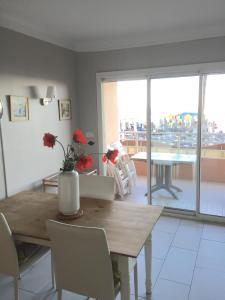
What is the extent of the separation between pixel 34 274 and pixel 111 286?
129 cm

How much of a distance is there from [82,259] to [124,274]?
0.94ft

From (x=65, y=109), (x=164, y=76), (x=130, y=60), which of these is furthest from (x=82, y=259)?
(x=130, y=60)

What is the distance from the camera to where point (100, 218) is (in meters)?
2.09

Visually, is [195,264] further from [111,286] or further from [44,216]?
[44,216]

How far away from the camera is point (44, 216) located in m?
2.15

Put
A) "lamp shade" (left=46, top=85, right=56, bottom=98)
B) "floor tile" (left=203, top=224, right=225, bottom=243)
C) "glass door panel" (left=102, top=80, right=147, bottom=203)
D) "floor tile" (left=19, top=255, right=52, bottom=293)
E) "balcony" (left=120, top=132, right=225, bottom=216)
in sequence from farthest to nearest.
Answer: "glass door panel" (left=102, top=80, right=147, bottom=203) → "balcony" (left=120, top=132, right=225, bottom=216) → "lamp shade" (left=46, top=85, right=56, bottom=98) → "floor tile" (left=203, top=224, right=225, bottom=243) → "floor tile" (left=19, top=255, right=52, bottom=293)

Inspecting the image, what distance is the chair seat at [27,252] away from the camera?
6.82 feet

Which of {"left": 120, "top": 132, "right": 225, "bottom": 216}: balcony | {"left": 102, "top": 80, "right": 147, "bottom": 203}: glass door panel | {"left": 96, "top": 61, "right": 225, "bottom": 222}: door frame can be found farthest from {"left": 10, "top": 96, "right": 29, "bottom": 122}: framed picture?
{"left": 102, "top": 80, "right": 147, "bottom": 203}: glass door panel

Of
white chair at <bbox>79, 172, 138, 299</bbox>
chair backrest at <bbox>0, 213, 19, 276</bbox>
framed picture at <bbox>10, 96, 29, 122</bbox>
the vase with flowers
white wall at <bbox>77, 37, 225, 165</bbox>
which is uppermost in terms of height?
white wall at <bbox>77, 37, 225, 165</bbox>

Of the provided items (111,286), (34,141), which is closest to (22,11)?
(34,141)

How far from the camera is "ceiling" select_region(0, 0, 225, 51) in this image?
103 inches

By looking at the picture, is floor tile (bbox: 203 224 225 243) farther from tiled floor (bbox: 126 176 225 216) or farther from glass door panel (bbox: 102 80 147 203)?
glass door panel (bbox: 102 80 147 203)

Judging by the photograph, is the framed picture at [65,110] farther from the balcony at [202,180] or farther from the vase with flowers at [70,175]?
the vase with flowers at [70,175]

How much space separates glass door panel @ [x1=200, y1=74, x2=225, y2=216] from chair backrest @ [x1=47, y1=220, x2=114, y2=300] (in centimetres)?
259
